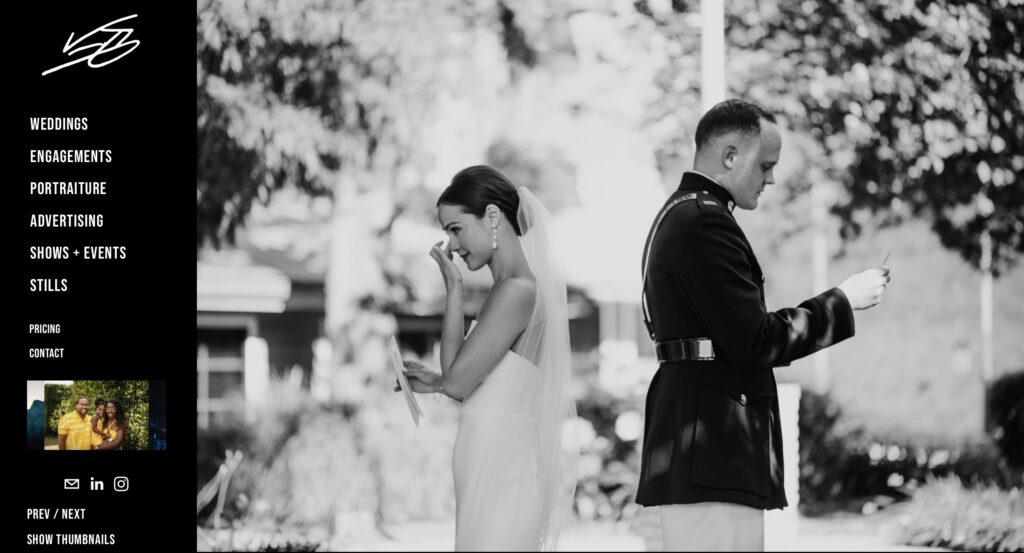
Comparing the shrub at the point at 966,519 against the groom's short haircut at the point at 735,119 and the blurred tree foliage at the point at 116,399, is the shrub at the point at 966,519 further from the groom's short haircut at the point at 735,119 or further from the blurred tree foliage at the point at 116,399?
the groom's short haircut at the point at 735,119

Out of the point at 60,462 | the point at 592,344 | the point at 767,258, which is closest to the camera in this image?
the point at 60,462

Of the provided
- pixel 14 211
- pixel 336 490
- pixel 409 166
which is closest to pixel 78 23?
pixel 14 211

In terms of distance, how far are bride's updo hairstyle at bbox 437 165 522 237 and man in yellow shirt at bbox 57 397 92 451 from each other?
2.05 meters

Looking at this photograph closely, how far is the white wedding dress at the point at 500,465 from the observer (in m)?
3.98

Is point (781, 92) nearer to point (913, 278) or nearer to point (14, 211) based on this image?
point (14, 211)

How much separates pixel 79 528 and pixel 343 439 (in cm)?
585

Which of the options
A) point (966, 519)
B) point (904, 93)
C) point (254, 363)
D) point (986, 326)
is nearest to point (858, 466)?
point (966, 519)

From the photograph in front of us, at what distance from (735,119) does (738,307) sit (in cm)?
57

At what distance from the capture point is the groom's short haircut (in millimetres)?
3615

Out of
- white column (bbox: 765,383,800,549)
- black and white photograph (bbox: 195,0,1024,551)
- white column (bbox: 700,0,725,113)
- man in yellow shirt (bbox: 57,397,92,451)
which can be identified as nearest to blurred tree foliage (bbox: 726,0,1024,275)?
black and white photograph (bbox: 195,0,1024,551)

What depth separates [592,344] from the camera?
2742 centimetres

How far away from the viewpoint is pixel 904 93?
406 inches

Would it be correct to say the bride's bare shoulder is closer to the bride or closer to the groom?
the bride
